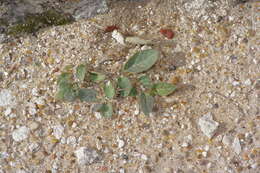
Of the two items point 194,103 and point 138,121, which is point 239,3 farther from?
point 138,121

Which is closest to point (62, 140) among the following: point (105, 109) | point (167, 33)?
point (105, 109)

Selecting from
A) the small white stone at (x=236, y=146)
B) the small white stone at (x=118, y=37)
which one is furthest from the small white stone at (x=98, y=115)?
the small white stone at (x=236, y=146)

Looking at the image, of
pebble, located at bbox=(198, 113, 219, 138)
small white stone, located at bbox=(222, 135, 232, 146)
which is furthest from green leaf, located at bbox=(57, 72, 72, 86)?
small white stone, located at bbox=(222, 135, 232, 146)

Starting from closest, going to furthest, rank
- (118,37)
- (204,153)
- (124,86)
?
(204,153) < (124,86) < (118,37)

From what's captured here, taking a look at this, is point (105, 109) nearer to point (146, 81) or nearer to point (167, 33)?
point (146, 81)

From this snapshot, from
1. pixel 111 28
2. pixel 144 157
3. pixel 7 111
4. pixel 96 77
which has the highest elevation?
pixel 111 28

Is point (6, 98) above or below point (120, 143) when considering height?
above

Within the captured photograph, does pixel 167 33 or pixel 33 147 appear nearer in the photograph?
pixel 33 147
